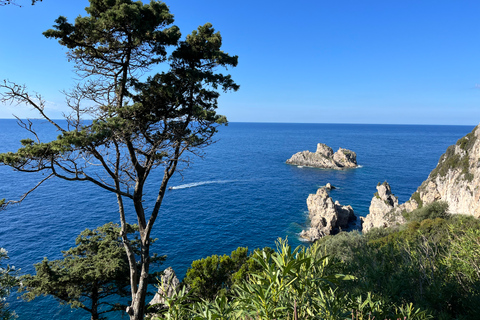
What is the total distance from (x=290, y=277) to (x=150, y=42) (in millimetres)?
8820

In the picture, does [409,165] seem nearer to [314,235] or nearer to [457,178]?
[457,178]

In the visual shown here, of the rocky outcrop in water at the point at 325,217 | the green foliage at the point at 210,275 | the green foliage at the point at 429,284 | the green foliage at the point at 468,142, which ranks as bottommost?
the rocky outcrop in water at the point at 325,217

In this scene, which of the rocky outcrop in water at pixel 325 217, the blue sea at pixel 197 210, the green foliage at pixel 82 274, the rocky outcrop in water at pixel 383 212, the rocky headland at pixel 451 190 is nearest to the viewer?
the green foliage at pixel 82 274

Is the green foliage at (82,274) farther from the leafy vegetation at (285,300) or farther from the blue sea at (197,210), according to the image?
the leafy vegetation at (285,300)

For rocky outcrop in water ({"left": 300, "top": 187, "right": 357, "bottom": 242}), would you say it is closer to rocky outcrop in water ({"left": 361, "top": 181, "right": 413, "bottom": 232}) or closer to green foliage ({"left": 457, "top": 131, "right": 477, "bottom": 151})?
rocky outcrop in water ({"left": 361, "top": 181, "right": 413, "bottom": 232})

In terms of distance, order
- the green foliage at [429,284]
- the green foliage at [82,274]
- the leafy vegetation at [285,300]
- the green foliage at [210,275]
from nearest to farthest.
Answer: the leafy vegetation at [285,300] < the green foliage at [429,284] < the green foliage at [82,274] < the green foliage at [210,275]

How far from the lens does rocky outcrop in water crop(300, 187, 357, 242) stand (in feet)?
127

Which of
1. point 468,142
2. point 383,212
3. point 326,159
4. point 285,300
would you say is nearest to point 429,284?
point 285,300

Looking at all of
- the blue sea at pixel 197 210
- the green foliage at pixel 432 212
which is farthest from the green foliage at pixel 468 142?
the blue sea at pixel 197 210

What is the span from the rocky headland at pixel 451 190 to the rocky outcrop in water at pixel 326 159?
39.2 metres

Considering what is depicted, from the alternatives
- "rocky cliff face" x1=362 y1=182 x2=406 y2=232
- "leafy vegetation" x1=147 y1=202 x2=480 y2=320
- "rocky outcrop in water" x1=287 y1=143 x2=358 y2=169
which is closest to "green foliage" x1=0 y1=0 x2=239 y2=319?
"leafy vegetation" x1=147 y1=202 x2=480 y2=320

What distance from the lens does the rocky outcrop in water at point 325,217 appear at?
127 feet

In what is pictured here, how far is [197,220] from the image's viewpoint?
42.8 metres

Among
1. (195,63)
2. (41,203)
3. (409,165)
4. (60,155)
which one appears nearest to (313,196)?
(195,63)
